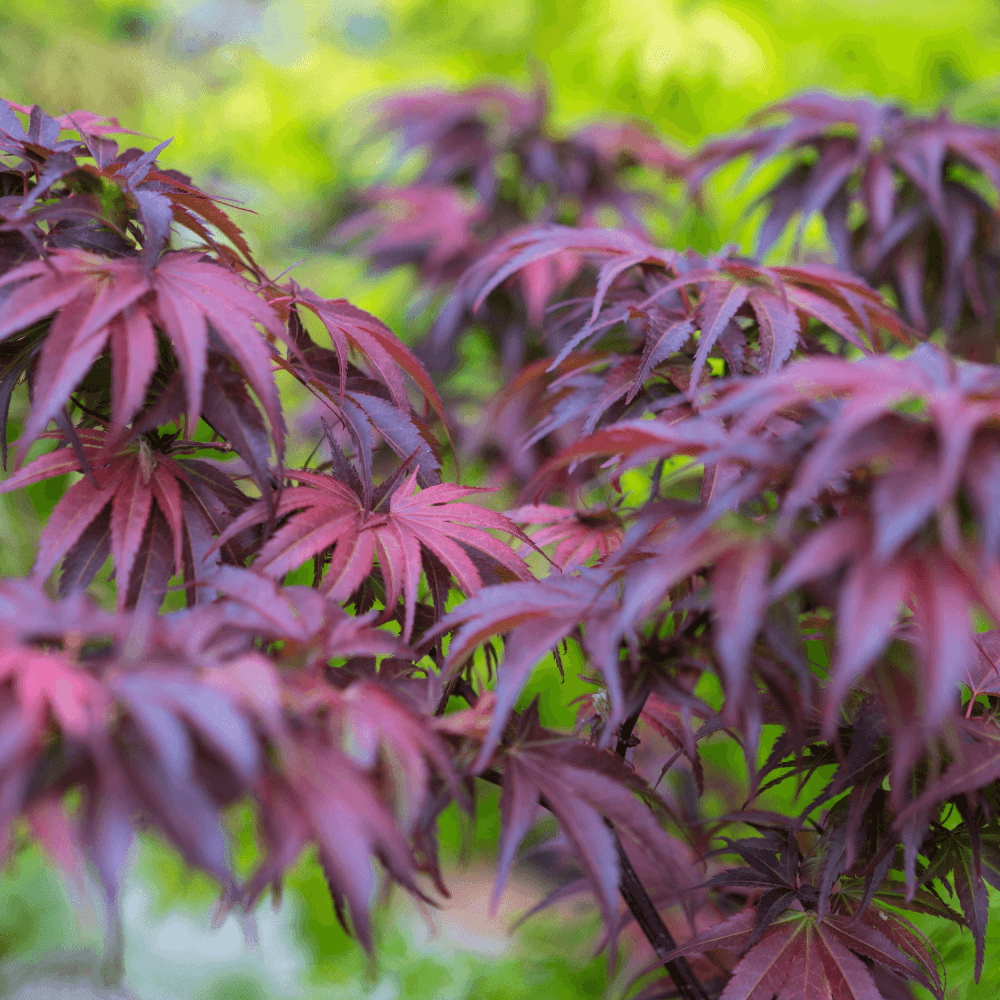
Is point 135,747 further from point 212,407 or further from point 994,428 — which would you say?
point 994,428

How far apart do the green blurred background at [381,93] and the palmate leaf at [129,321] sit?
105cm

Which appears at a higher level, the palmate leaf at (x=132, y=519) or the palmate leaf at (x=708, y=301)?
the palmate leaf at (x=708, y=301)

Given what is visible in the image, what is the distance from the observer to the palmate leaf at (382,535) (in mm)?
582

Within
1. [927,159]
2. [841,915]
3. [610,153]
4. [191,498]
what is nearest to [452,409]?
[610,153]

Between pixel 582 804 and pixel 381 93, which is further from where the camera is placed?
pixel 381 93

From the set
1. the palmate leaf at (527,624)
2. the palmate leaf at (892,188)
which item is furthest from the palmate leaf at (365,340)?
the palmate leaf at (892,188)

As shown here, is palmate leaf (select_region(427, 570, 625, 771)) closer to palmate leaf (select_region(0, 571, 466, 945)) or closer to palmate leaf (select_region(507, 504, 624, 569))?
palmate leaf (select_region(0, 571, 466, 945))

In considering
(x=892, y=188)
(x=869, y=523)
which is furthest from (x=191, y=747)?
(x=892, y=188)

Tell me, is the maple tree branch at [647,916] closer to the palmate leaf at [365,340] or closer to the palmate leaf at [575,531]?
the palmate leaf at [575,531]

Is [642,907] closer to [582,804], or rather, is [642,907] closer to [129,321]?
[582,804]

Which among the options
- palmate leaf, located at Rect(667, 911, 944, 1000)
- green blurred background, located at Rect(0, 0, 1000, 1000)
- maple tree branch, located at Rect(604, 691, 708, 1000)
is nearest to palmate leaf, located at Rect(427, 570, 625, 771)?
maple tree branch, located at Rect(604, 691, 708, 1000)

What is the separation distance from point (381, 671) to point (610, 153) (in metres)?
1.24

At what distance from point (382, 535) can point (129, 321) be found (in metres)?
0.22

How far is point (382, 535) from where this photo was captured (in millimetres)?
622
